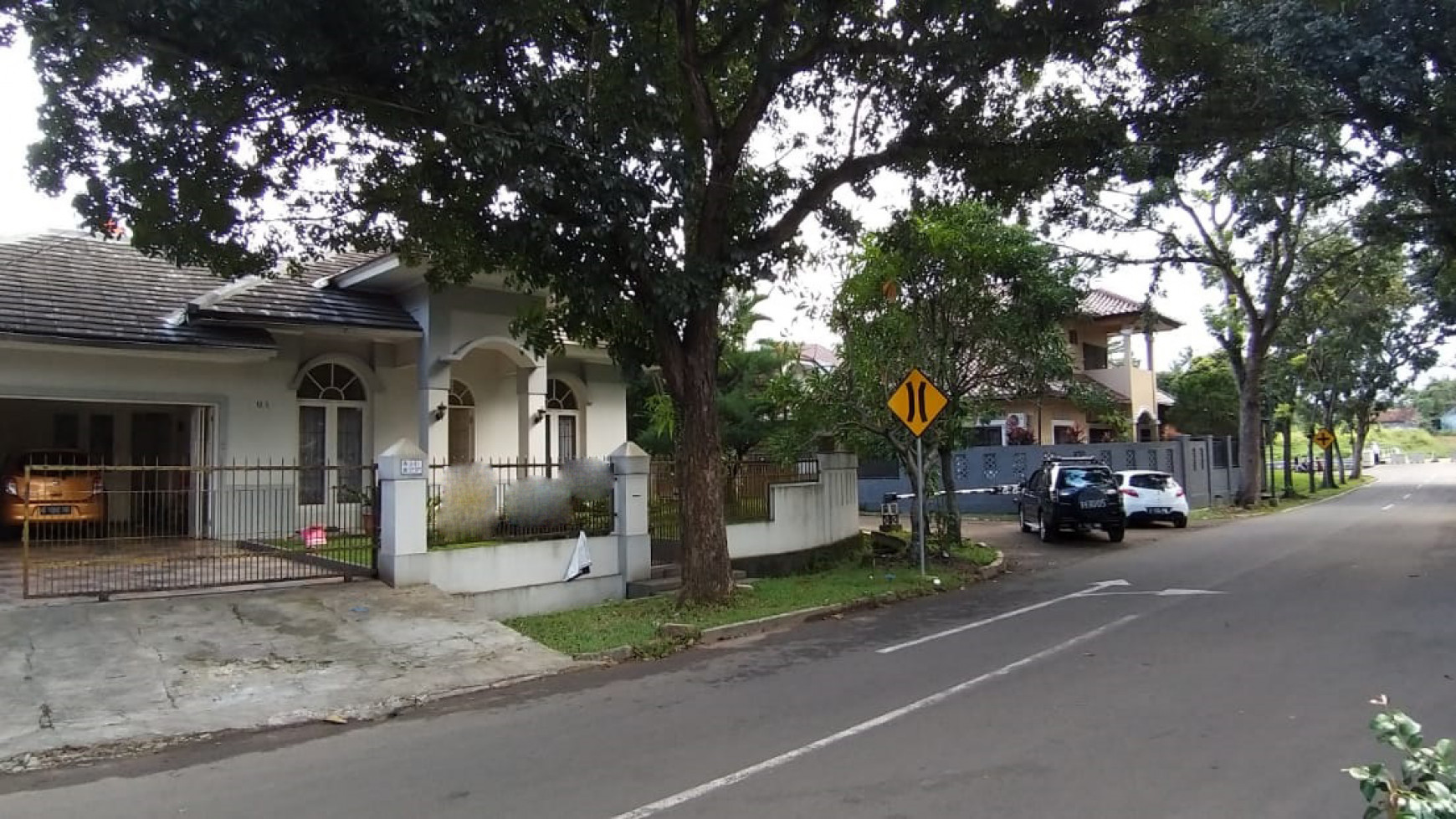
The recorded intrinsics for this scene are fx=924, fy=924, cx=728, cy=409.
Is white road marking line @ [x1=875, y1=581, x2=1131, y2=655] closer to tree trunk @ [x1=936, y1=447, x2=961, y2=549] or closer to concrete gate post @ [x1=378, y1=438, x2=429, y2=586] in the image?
tree trunk @ [x1=936, y1=447, x2=961, y2=549]

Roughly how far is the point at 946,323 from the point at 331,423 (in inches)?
450

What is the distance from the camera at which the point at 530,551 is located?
12812 millimetres

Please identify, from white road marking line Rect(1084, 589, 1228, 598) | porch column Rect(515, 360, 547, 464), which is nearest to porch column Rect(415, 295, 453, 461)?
porch column Rect(515, 360, 547, 464)

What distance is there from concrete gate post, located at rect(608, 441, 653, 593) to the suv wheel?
1075cm

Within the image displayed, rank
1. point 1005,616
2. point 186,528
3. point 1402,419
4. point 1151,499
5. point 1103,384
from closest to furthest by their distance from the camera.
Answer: point 1005,616 < point 186,528 < point 1151,499 < point 1103,384 < point 1402,419

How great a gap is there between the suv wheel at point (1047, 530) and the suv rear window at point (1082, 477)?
85cm

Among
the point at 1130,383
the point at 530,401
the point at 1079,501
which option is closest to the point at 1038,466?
the point at 1130,383

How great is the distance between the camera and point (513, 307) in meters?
17.6

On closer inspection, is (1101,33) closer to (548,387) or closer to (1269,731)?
(1269,731)

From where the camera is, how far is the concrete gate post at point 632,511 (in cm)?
1386

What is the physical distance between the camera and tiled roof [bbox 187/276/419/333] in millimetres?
15078

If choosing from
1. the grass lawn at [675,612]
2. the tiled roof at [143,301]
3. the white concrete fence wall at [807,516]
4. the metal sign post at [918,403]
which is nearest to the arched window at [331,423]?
the tiled roof at [143,301]

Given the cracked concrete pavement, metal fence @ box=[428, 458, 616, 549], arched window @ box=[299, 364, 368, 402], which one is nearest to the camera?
the cracked concrete pavement

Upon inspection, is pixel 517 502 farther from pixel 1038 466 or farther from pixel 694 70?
pixel 1038 466
